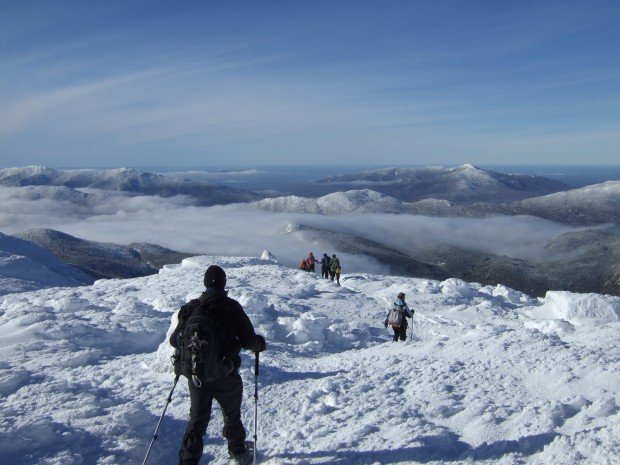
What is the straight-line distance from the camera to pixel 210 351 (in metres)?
5.59

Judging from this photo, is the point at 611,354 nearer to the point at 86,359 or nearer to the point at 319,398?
the point at 319,398

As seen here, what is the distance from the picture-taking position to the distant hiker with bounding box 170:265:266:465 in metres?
5.59

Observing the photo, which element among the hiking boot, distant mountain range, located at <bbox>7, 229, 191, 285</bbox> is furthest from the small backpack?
distant mountain range, located at <bbox>7, 229, 191, 285</bbox>

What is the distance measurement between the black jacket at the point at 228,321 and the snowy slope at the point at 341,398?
170cm

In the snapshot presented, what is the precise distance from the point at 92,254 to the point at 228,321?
131 m

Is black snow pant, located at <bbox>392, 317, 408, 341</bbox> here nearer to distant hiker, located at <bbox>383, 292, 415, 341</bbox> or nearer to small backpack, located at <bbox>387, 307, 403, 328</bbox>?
distant hiker, located at <bbox>383, 292, 415, 341</bbox>

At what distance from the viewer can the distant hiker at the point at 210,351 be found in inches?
220

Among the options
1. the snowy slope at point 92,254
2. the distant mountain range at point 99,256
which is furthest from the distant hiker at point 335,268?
the snowy slope at point 92,254

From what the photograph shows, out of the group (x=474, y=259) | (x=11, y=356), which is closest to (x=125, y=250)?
(x=474, y=259)

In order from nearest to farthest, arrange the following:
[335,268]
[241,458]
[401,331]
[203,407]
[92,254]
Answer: [203,407]
[241,458]
[401,331]
[335,268]
[92,254]

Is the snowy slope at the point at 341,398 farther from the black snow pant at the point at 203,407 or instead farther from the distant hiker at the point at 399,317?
the distant hiker at the point at 399,317

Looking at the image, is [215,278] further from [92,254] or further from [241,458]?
[92,254]

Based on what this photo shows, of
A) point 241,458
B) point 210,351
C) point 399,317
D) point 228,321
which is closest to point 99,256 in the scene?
point 399,317

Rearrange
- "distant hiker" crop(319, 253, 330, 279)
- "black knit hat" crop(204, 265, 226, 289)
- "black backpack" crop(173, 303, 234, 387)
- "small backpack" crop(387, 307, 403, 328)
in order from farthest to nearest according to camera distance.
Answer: "distant hiker" crop(319, 253, 330, 279), "small backpack" crop(387, 307, 403, 328), "black knit hat" crop(204, 265, 226, 289), "black backpack" crop(173, 303, 234, 387)
